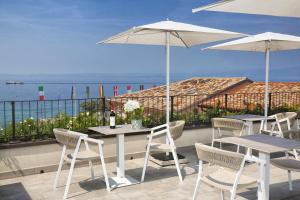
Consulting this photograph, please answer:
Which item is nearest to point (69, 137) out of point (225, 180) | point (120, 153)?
point (120, 153)

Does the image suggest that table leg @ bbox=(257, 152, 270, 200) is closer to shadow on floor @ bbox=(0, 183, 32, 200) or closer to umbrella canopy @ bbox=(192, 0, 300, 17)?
umbrella canopy @ bbox=(192, 0, 300, 17)

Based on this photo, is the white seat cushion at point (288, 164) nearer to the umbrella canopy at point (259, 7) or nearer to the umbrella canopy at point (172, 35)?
the umbrella canopy at point (259, 7)

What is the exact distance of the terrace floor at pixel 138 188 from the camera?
4.62m

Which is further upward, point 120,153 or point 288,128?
point 288,128

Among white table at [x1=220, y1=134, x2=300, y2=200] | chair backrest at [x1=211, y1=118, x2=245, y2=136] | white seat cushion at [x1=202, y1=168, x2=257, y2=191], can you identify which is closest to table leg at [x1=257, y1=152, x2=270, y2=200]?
white table at [x1=220, y1=134, x2=300, y2=200]

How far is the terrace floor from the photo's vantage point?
182 inches

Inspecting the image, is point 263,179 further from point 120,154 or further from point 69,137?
point 69,137

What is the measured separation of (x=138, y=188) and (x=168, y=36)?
280cm

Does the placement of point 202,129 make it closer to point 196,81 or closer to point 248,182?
point 248,182

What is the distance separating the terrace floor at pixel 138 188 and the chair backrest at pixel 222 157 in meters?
1.08

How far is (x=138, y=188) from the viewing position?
4957 millimetres

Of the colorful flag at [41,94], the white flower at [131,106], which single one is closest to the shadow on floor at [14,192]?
the colorful flag at [41,94]

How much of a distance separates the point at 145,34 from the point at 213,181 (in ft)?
11.5

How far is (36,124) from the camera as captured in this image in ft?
20.6
